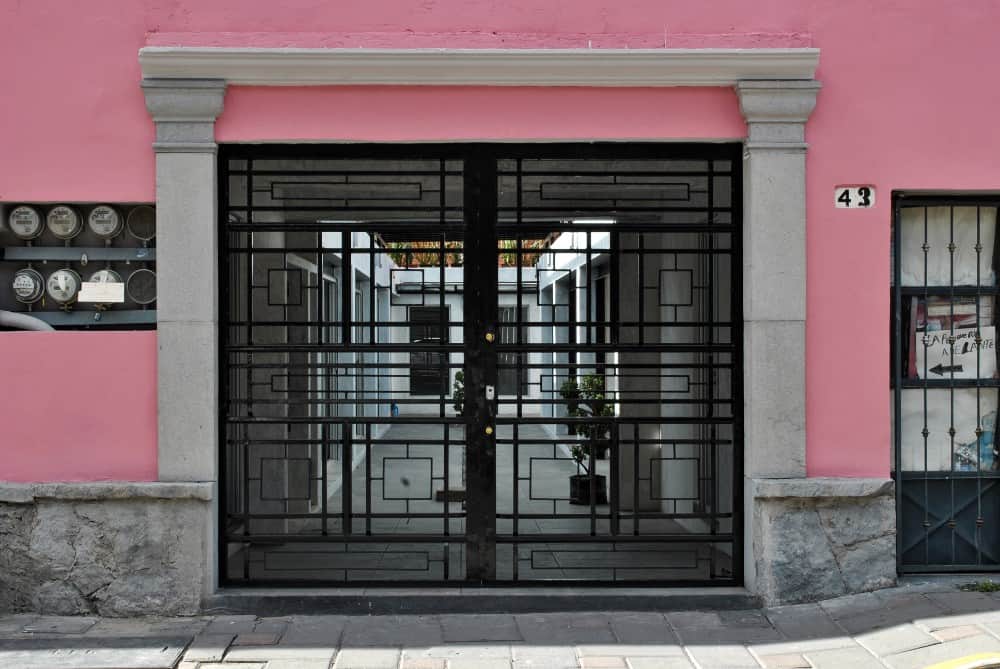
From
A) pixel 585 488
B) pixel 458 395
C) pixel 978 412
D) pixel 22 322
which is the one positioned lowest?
pixel 585 488

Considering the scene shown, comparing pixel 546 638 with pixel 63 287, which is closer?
pixel 546 638

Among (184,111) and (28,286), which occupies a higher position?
(184,111)

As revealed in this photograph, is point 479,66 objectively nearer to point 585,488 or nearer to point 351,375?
point 351,375

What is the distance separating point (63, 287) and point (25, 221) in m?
0.48

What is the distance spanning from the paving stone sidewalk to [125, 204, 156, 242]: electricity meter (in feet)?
7.76

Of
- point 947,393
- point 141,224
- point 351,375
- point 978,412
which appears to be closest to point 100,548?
point 351,375

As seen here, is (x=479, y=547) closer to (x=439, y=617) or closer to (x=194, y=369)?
(x=439, y=617)

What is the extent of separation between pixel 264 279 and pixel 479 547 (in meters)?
3.13

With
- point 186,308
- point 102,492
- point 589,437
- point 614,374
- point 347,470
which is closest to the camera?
point 102,492

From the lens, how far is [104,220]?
587 centimetres

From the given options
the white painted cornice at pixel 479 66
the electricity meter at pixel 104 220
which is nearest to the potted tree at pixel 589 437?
the white painted cornice at pixel 479 66

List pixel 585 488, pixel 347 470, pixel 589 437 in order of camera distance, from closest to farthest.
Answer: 1. pixel 347 470
2. pixel 589 437
3. pixel 585 488

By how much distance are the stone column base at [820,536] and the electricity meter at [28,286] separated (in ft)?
15.2

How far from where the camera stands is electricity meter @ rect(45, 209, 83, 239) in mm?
5859
